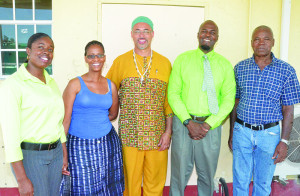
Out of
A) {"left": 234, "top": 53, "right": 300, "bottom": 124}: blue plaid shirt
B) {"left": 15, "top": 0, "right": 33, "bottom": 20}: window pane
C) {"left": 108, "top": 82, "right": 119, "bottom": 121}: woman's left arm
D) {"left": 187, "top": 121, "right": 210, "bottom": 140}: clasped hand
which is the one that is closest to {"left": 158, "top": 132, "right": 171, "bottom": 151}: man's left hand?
{"left": 187, "top": 121, "right": 210, "bottom": 140}: clasped hand

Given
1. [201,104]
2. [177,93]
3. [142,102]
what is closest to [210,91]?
[201,104]

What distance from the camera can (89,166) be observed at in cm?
243

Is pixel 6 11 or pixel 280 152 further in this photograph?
pixel 6 11

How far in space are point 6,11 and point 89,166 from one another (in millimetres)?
2726

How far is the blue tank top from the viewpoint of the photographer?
240cm

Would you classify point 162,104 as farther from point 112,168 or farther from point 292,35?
point 292,35

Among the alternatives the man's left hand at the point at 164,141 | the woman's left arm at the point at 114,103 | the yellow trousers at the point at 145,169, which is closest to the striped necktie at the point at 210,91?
the man's left hand at the point at 164,141

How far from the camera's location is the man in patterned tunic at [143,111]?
2699 millimetres

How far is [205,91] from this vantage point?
267cm

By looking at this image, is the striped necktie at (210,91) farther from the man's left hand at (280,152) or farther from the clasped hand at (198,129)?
the man's left hand at (280,152)

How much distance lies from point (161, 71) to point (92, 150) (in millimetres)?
1116

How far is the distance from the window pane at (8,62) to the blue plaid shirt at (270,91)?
3.26 meters

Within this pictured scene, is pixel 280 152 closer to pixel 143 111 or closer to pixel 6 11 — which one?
pixel 143 111

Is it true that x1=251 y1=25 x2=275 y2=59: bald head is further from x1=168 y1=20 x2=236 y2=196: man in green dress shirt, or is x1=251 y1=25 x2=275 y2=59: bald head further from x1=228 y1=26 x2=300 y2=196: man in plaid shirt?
x1=168 y1=20 x2=236 y2=196: man in green dress shirt
